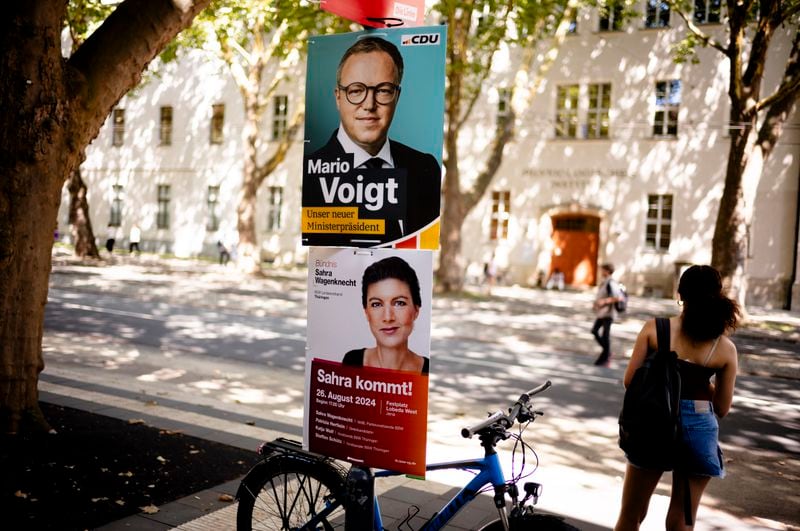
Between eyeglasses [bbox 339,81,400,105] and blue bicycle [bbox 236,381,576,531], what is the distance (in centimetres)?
144

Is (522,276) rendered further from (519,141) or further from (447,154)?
(447,154)

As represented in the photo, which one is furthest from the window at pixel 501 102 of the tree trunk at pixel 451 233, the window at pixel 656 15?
the tree trunk at pixel 451 233

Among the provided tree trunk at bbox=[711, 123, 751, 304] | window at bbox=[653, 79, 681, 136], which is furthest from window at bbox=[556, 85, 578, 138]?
tree trunk at bbox=[711, 123, 751, 304]

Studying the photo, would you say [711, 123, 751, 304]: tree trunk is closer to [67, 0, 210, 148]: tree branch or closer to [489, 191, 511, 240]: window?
[489, 191, 511, 240]: window

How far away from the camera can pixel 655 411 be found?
3.55 m

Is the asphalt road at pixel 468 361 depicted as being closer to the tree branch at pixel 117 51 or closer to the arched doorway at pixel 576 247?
the tree branch at pixel 117 51

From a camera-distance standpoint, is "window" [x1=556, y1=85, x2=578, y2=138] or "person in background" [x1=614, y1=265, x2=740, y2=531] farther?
"window" [x1=556, y1=85, x2=578, y2=138]

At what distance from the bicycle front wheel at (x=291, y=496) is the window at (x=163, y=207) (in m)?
36.8

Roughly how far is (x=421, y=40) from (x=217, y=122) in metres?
35.8

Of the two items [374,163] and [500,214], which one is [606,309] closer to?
[374,163]

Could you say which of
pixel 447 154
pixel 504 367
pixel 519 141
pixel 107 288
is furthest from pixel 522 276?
pixel 504 367

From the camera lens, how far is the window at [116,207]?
40.7 m

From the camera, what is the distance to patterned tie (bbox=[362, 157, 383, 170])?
3.38m

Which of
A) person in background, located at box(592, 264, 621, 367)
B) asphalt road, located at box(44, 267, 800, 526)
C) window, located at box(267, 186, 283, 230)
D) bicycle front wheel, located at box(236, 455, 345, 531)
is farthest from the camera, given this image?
window, located at box(267, 186, 283, 230)
